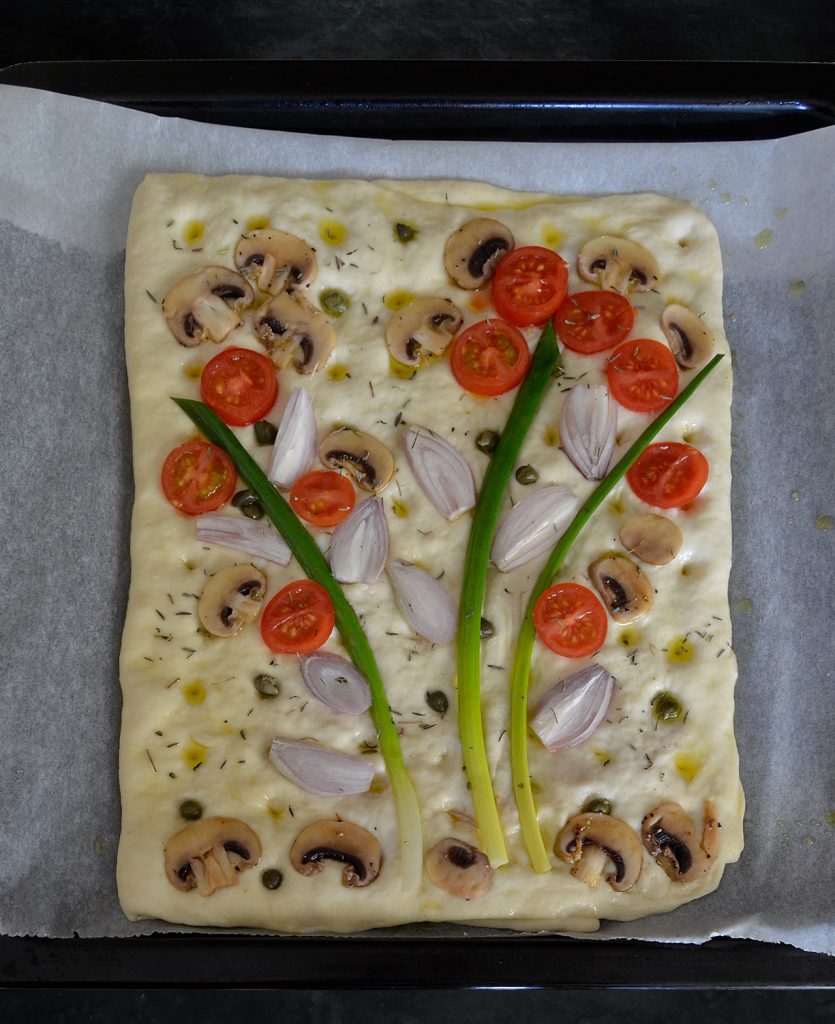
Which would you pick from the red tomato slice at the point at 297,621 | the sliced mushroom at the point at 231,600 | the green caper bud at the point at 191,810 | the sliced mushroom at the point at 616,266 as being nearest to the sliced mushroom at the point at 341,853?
the green caper bud at the point at 191,810

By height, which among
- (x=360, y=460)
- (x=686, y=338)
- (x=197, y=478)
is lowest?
(x=197, y=478)

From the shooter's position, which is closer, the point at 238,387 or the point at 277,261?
the point at 238,387

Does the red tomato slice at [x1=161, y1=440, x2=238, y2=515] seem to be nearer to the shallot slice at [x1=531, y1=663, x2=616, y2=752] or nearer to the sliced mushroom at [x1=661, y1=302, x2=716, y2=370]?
the shallot slice at [x1=531, y1=663, x2=616, y2=752]

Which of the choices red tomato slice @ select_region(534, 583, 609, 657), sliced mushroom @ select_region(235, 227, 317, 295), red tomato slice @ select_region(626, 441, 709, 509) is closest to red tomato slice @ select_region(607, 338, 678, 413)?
red tomato slice @ select_region(626, 441, 709, 509)

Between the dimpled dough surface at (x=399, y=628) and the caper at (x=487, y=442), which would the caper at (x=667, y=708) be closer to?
the dimpled dough surface at (x=399, y=628)

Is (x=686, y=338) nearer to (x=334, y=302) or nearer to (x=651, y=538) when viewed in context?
(x=651, y=538)

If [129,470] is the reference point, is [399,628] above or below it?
below

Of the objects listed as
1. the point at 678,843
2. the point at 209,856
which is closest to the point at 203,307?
the point at 209,856
